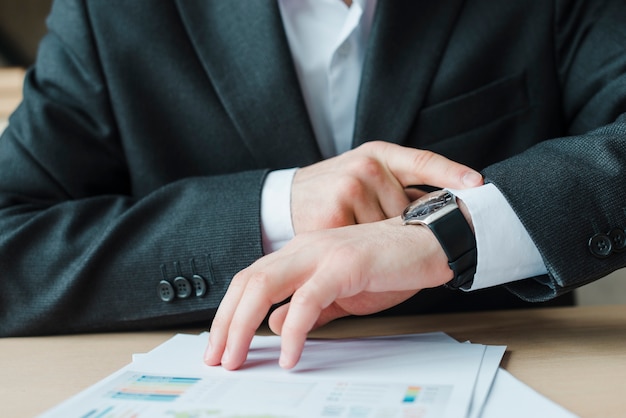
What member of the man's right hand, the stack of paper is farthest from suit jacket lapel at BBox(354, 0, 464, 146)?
the stack of paper

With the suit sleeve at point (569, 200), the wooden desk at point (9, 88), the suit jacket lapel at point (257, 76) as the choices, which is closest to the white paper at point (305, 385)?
the suit sleeve at point (569, 200)

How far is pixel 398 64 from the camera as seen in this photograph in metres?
1.04

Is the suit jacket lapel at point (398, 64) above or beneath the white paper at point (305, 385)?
above

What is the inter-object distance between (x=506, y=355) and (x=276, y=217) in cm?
30

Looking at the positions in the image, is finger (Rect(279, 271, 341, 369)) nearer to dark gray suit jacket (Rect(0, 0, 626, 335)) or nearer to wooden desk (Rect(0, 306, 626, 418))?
wooden desk (Rect(0, 306, 626, 418))

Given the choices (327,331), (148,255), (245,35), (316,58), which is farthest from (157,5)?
(327,331)

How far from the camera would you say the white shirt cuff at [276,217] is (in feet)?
2.78

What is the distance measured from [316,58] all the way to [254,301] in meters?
0.53

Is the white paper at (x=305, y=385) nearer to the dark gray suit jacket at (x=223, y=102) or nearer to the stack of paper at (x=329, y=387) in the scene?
the stack of paper at (x=329, y=387)

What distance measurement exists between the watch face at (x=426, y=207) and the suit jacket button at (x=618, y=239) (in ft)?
0.54

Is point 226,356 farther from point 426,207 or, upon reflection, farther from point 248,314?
point 426,207

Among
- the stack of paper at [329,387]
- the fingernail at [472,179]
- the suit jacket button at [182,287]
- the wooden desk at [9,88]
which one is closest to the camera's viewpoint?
the stack of paper at [329,387]

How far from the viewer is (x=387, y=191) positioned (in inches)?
32.3

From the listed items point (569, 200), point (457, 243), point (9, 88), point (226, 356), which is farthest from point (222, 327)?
point (9, 88)
